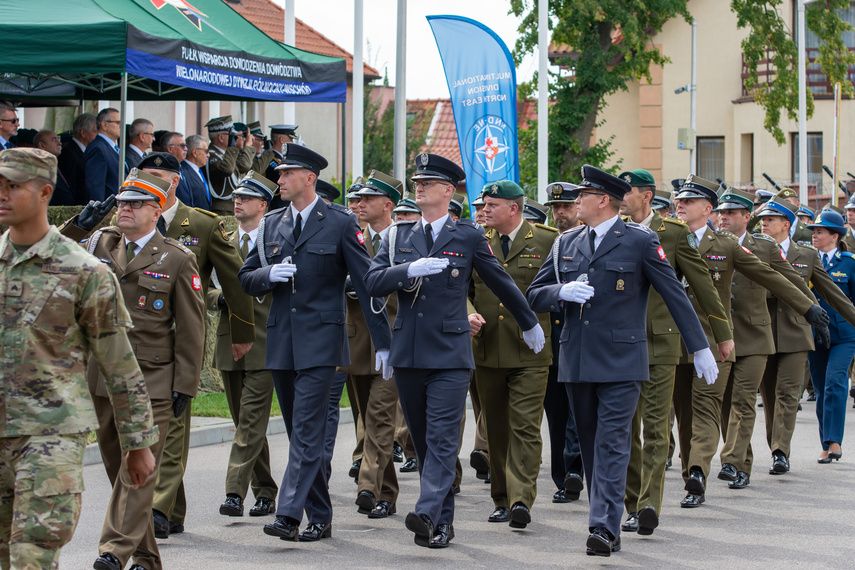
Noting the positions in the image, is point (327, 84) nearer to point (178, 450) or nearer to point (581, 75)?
point (178, 450)

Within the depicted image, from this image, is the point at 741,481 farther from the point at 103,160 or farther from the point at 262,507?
the point at 103,160

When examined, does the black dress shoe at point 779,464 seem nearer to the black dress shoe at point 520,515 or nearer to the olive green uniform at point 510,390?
the olive green uniform at point 510,390

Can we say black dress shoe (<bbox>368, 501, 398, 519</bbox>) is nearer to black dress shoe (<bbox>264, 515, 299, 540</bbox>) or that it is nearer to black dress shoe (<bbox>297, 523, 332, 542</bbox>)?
black dress shoe (<bbox>297, 523, 332, 542</bbox>)

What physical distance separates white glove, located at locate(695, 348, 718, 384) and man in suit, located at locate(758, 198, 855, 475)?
3.06 metres

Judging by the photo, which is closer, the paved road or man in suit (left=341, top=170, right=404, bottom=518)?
the paved road

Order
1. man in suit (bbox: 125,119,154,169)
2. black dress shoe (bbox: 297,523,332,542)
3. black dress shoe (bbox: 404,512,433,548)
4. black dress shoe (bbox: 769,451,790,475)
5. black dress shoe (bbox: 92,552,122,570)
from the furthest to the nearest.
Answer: man in suit (bbox: 125,119,154,169) → black dress shoe (bbox: 769,451,790,475) → black dress shoe (bbox: 297,523,332,542) → black dress shoe (bbox: 404,512,433,548) → black dress shoe (bbox: 92,552,122,570)

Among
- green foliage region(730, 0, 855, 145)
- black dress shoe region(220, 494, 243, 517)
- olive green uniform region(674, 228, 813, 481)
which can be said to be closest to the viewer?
black dress shoe region(220, 494, 243, 517)

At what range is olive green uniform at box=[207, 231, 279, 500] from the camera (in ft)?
26.2

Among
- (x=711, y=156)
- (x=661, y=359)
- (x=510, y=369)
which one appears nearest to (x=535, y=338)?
(x=510, y=369)

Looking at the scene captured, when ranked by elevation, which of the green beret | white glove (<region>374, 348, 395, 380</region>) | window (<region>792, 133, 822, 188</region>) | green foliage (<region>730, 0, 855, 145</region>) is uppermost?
green foliage (<region>730, 0, 855, 145</region>)

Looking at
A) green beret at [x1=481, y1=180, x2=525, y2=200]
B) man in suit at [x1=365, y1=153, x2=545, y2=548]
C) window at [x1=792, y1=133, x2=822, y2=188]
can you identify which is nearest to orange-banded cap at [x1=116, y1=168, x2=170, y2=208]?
man in suit at [x1=365, y1=153, x2=545, y2=548]

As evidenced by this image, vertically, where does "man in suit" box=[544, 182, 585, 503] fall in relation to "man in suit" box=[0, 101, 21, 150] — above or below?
below

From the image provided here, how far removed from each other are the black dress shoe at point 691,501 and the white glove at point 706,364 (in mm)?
1665

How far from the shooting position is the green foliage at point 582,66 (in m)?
26.8
